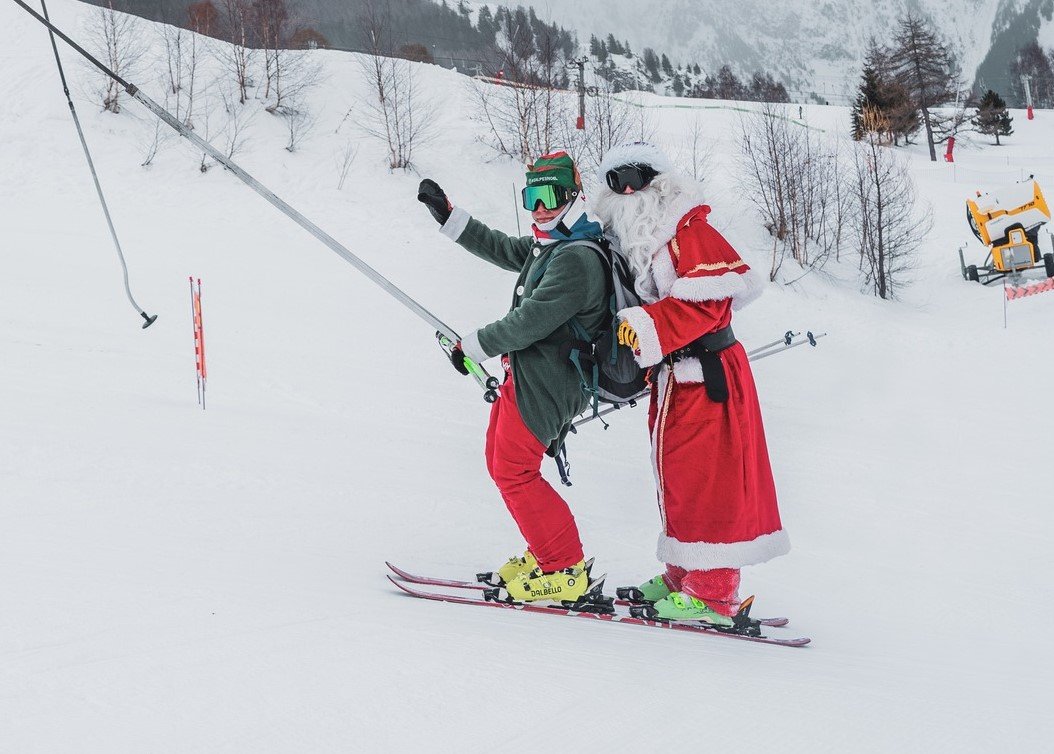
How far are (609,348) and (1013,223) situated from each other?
1823 cm

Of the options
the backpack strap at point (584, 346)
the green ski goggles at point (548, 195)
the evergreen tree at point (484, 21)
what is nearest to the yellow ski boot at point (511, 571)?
the backpack strap at point (584, 346)

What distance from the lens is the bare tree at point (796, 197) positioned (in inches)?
819

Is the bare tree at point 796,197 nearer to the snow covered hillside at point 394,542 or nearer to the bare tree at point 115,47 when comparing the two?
the snow covered hillside at point 394,542

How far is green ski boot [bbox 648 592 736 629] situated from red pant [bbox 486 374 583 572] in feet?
1.30

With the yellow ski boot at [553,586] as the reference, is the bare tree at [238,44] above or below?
above

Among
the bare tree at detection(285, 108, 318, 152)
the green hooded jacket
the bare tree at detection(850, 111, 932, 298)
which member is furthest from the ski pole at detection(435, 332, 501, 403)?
the bare tree at detection(850, 111, 932, 298)

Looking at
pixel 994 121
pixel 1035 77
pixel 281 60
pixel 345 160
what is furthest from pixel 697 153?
pixel 1035 77

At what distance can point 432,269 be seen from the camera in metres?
15.0

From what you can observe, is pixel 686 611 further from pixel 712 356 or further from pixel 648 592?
pixel 712 356

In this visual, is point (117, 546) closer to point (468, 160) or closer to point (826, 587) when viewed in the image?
point (826, 587)

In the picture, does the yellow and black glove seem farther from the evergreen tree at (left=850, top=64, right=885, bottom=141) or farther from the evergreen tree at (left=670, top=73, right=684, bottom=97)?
the evergreen tree at (left=670, top=73, right=684, bottom=97)

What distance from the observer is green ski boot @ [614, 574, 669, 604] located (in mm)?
3373

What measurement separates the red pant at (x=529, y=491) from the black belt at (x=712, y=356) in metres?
0.69

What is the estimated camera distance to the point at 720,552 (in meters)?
3.04
